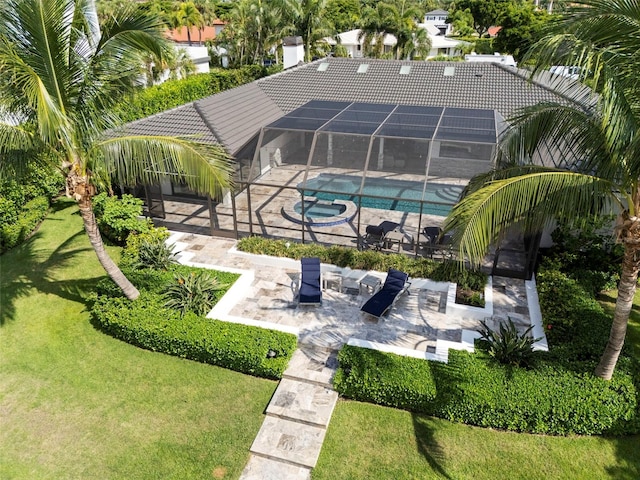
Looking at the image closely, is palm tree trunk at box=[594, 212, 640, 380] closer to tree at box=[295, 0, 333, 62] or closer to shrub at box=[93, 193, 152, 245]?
shrub at box=[93, 193, 152, 245]

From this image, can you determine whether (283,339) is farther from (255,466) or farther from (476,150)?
(476,150)

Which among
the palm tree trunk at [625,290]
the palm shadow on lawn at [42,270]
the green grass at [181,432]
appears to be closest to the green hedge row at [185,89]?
the palm shadow on lawn at [42,270]

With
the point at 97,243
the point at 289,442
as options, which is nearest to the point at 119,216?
the point at 97,243

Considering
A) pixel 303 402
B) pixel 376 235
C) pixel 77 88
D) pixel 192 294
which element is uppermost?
pixel 77 88

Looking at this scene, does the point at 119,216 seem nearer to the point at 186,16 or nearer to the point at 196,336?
the point at 196,336

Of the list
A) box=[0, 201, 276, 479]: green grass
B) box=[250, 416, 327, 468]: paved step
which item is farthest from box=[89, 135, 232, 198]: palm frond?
box=[250, 416, 327, 468]: paved step
